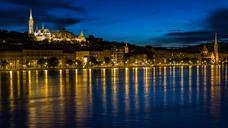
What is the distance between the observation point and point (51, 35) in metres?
143

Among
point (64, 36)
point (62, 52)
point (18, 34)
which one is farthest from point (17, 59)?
point (64, 36)

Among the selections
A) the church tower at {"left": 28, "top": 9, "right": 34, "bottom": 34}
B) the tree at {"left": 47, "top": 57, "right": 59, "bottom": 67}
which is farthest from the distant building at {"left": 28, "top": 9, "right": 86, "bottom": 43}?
the tree at {"left": 47, "top": 57, "right": 59, "bottom": 67}

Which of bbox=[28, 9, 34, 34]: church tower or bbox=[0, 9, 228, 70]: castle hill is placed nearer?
bbox=[0, 9, 228, 70]: castle hill

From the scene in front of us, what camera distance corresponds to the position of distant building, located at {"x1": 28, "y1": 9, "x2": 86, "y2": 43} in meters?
137

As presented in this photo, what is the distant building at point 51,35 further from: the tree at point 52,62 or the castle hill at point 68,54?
the tree at point 52,62

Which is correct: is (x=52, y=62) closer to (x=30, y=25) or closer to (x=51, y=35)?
(x=30, y=25)

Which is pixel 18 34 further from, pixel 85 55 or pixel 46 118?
pixel 46 118

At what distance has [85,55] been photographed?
114500 mm

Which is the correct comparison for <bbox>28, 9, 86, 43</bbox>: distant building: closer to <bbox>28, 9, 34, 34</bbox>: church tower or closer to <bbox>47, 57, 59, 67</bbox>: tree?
<bbox>28, 9, 34, 34</bbox>: church tower

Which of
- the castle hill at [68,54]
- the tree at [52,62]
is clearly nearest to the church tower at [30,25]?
the castle hill at [68,54]

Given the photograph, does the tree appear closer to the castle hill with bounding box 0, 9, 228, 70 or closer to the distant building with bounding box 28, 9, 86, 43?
the castle hill with bounding box 0, 9, 228, 70

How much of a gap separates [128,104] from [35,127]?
630 centimetres

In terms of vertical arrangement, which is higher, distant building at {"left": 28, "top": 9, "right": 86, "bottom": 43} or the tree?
distant building at {"left": 28, "top": 9, "right": 86, "bottom": 43}

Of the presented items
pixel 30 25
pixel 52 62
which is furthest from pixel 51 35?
pixel 52 62
